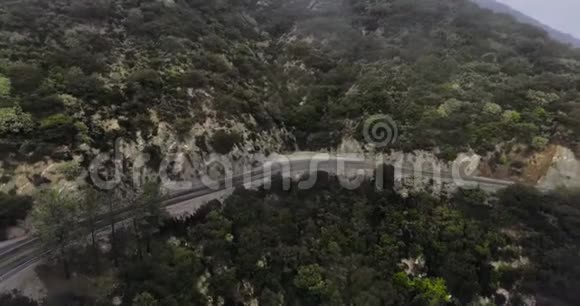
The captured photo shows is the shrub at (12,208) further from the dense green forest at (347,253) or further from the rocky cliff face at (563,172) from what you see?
the rocky cliff face at (563,172)

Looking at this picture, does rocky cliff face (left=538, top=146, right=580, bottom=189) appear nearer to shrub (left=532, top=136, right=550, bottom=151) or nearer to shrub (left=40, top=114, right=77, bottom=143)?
shrub (left=532, top=136, right=550, bottom=151)

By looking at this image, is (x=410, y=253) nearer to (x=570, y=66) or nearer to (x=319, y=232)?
(x=319, y=232)

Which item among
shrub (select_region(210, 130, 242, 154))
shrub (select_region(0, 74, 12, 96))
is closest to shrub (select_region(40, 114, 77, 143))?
shrub (select_region(0, 74, 12, 96))

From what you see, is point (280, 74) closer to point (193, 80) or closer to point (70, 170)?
point (193, 80)

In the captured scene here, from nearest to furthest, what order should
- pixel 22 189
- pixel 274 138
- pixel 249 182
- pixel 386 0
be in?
pixel 22 189 < pixel 249 182 < pixel 274 138 < pixel 386 0

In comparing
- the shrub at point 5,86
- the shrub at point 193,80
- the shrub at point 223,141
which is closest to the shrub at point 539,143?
the shrub at point 223,141

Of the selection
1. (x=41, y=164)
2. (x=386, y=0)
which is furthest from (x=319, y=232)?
(x=386, y=0)

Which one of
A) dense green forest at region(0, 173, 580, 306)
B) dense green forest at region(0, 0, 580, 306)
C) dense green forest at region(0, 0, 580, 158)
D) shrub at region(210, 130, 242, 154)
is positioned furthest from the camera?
shrub at region(210, 130, 242, 154)
